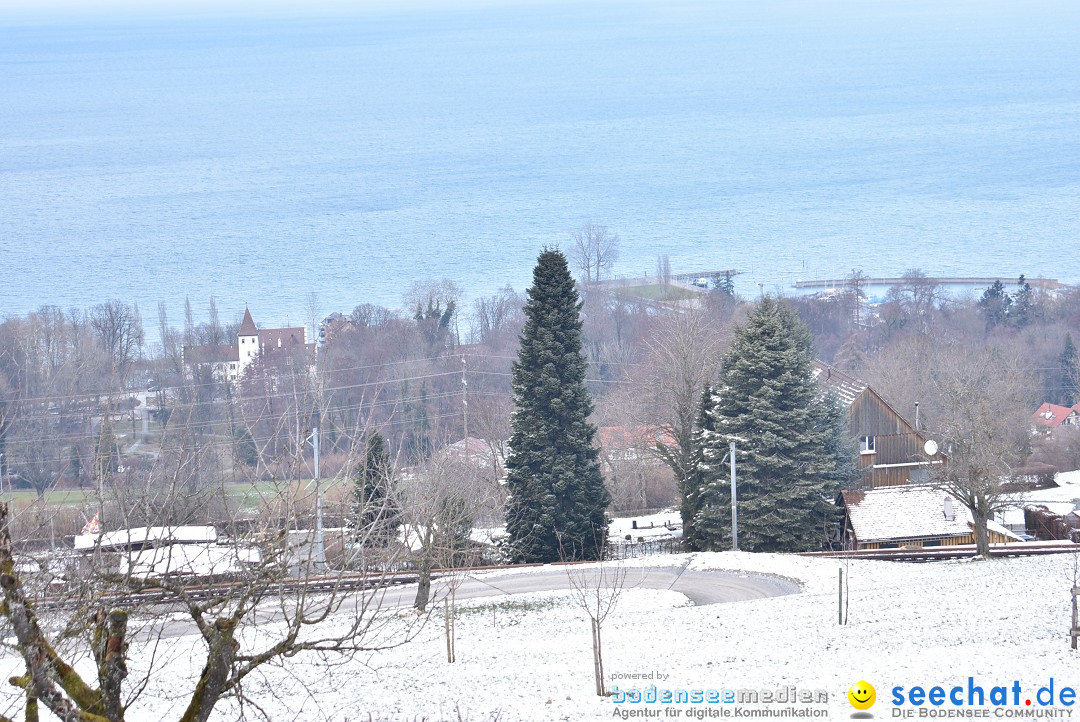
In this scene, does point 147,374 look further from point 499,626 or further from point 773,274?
point 773,274

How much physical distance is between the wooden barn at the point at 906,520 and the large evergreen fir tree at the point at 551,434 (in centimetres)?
688

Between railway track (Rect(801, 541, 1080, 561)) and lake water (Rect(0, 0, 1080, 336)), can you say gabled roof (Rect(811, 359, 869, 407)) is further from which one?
lake water (Rect(0, 0, 1080, 336))

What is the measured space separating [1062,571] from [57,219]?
127808 millimetres

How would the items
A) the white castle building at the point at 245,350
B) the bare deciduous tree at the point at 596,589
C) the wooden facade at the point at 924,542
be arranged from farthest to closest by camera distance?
the white castle building at the point at 245,350 < the wooden facade at the point at 924,542 < the bare deciduous tree at the point at 596,589

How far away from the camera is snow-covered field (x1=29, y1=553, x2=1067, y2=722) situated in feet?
42.1

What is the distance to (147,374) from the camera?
197 ft

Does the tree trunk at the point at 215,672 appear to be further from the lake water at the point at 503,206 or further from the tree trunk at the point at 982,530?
the lake water at the point at 503,206

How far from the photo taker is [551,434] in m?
27.1

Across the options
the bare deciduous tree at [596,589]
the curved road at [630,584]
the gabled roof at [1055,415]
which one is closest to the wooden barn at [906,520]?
the curved road at [630,584]

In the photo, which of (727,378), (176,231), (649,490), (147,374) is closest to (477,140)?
(176,231)

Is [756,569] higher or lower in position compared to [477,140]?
lower

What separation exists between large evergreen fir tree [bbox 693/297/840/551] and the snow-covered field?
5.69 m

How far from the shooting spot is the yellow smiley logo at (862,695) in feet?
38.7

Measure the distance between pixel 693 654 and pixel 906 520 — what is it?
15732mm
